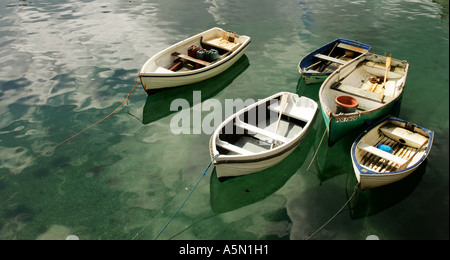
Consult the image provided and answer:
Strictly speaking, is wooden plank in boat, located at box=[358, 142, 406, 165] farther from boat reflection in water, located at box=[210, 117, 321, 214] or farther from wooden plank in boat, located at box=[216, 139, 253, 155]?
wooden plank in boat, located at box=[216, 139, 253, 155]

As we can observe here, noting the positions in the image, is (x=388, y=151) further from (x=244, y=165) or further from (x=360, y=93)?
(x=244, y=165)

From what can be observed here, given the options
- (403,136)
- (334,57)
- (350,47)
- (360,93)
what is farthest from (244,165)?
(350,47)

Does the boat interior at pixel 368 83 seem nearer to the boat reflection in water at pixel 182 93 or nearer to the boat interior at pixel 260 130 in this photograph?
the boat interior at pixel 260 130

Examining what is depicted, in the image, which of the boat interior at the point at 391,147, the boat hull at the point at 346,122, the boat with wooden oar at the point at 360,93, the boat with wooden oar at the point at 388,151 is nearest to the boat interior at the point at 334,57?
the boat with wooden oar at the point at 360,93

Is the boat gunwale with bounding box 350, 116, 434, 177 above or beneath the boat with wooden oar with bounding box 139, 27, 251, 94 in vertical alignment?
beneath

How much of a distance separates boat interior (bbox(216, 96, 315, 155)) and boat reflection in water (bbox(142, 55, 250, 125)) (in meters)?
4.36

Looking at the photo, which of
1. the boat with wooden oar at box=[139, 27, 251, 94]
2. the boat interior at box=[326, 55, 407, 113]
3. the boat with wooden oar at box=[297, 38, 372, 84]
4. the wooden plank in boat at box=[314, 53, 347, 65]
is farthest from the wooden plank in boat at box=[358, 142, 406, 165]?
the boat with wooden oar at box=[139, 27, 251, 94]

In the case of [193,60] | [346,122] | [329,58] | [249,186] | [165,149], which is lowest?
[249,186]

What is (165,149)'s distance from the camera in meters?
13.4

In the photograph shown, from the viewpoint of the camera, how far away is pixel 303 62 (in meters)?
18.2

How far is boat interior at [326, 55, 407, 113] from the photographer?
48.4ft

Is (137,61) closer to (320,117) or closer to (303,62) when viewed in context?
(303,62)

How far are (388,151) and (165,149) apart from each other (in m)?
9.42
